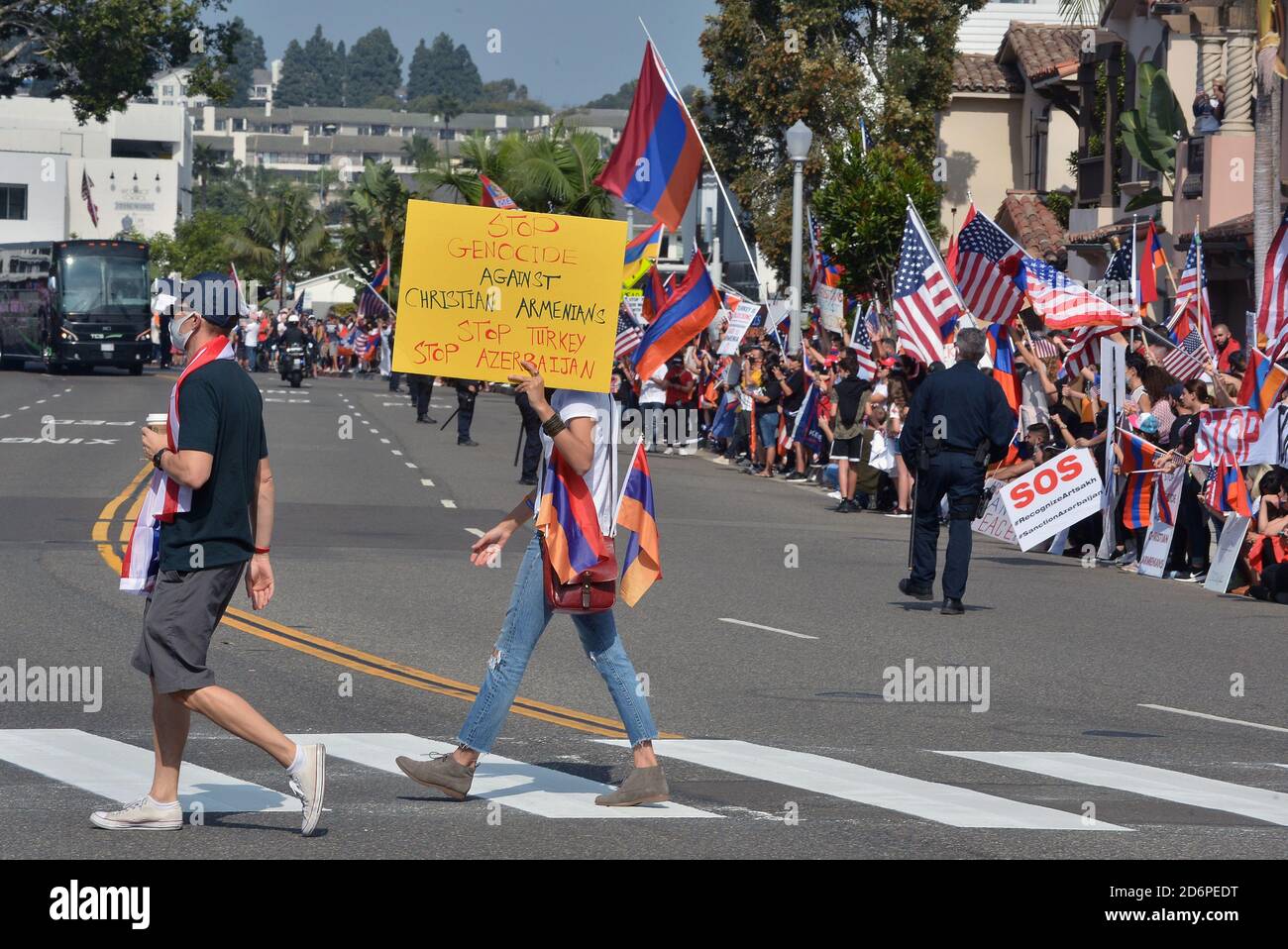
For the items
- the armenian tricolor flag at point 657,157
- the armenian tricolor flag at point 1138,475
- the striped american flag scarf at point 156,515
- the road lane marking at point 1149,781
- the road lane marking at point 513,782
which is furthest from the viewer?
the armenian tricolor flag at point 1138,475

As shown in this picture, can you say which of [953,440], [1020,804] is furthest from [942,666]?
[1020,804]

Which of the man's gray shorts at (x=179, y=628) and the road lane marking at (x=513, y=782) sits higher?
the man's gray shorts at (x=179, y=628)

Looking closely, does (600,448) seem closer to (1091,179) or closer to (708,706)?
(708,706)

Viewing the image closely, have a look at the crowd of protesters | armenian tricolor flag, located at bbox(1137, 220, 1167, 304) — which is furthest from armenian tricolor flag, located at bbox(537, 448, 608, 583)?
armenian tricolor flag, located at bbox(1137, 220, 1167, 304)

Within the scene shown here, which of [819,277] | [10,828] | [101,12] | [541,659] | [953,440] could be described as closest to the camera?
[10,828]

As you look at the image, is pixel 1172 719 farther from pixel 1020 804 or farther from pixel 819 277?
pixel 819 277

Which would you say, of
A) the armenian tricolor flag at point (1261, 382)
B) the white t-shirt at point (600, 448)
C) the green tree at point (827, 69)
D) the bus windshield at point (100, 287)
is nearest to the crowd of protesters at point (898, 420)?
the armenian tricolor flag at point (1261, 382)

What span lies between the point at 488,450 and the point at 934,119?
23.8 m

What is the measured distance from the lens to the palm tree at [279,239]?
105875 mm

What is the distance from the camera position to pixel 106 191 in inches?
4747

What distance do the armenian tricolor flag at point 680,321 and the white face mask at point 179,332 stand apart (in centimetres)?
216

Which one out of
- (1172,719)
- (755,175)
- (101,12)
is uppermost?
(101,12)

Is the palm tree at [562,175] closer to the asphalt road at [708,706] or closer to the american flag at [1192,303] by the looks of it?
the american flag at [1192,303]

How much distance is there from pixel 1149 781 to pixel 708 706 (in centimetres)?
259
